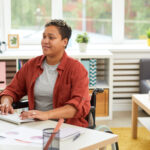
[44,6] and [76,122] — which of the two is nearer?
[76,122]

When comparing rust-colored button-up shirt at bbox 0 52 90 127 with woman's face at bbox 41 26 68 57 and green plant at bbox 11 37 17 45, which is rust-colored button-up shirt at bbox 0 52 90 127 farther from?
green plant at bbox 11 37 17 45

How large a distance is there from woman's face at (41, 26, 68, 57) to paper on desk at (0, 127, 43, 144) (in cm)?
63

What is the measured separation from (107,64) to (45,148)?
3.09 m

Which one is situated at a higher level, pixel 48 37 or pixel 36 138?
pixel 48 37

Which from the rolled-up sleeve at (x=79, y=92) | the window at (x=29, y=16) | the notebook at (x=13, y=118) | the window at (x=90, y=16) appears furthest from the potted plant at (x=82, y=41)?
the notebook at (x=13, y=118)

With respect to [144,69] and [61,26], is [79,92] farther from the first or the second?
[144,69]

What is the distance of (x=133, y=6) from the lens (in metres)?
5.12

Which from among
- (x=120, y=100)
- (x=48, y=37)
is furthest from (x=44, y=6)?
(x=48, y=37)

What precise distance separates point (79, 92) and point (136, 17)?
3146 millimetres

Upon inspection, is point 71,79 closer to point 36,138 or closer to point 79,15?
point 36,138

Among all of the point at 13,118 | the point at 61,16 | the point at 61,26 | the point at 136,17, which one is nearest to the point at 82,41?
the point at 61,16

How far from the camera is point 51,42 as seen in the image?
2396 mm

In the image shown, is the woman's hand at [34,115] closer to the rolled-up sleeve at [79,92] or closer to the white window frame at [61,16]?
the rolled-up sleeve at [79,92]

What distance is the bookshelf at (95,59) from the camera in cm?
429
